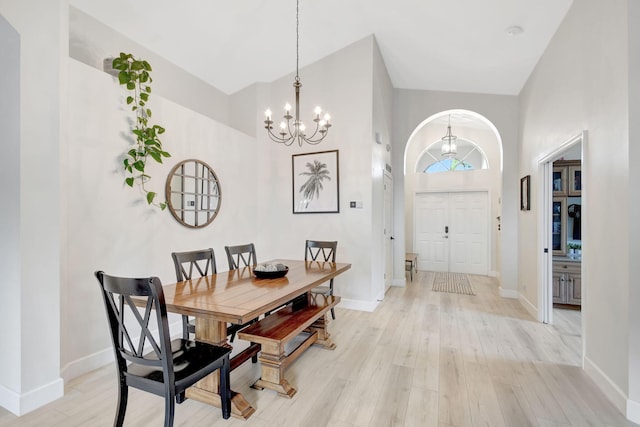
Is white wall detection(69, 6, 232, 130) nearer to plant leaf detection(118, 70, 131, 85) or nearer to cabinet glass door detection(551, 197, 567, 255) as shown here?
plant leaf detection(118, 70, 131, 85)

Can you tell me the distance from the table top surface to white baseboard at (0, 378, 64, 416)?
37.7 inches

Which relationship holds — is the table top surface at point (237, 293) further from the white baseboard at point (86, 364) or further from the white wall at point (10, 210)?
the white baseboard at point (86, 364)

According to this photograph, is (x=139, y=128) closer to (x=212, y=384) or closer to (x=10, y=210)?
(x=10, y=210)

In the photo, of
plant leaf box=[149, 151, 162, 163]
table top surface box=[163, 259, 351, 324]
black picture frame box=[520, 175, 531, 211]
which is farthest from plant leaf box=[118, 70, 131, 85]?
black picture frame box=[520, 175, 531, 211]

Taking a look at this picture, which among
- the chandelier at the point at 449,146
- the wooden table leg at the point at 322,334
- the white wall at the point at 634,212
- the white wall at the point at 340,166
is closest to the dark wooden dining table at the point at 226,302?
the wooden table leg at the point at 322,334

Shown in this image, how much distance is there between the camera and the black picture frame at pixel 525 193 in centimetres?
411

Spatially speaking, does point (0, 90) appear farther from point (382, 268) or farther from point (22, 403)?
point (382, 268)

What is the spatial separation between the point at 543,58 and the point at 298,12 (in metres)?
2.99

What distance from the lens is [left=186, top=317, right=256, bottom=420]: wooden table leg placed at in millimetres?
1953

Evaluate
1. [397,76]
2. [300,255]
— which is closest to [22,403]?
[300,255]

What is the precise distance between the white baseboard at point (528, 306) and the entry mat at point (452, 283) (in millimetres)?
732

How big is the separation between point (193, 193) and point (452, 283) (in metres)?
4.82

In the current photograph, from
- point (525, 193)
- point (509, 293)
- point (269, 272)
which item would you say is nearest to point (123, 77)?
point (269, 272)

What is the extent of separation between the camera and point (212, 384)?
203cm
